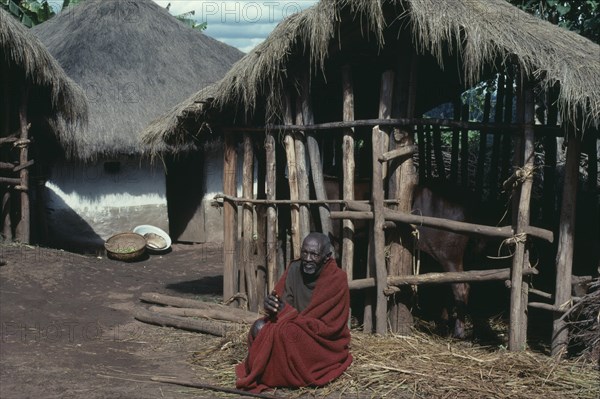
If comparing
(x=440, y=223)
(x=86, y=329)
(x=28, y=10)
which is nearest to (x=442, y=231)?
(x=440, y=223)

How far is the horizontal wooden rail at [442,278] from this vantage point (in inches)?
289

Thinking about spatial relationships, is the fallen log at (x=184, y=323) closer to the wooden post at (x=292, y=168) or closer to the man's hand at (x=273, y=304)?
the wooden post at (x=292, y=168)

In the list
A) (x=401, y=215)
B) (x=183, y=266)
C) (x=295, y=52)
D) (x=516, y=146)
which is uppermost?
(x=295, y=52)

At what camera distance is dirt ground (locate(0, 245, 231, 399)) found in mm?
6629

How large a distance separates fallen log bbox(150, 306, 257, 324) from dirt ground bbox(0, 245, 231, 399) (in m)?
0.34

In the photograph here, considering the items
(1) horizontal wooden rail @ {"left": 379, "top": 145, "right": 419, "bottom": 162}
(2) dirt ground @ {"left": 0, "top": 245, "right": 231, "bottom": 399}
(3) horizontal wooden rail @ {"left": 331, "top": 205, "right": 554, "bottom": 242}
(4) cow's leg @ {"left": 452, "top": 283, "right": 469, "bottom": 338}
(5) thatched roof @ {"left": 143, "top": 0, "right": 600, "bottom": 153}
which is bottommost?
(2) dirt ground @ {"left": 0, "top": 245, "right": 231, "bottom": 399}

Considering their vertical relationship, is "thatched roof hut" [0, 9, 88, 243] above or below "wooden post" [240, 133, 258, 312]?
above

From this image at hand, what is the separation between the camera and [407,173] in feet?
26.0

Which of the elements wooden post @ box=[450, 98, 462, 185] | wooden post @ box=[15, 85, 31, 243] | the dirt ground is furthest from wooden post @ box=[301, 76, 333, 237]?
wooden post @ box=[15, 85, 31, 243]

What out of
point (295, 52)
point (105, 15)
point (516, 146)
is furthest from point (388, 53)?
point (105, 15)

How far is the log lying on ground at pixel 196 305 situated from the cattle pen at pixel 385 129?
382mm

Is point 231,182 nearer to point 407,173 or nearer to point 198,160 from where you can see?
point 407,173

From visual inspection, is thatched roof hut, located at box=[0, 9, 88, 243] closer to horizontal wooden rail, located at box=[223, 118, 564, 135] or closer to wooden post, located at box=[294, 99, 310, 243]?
horizontal wooden rail, located at box=[223, 118, 564, 135]

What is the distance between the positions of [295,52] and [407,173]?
1.68 meters
